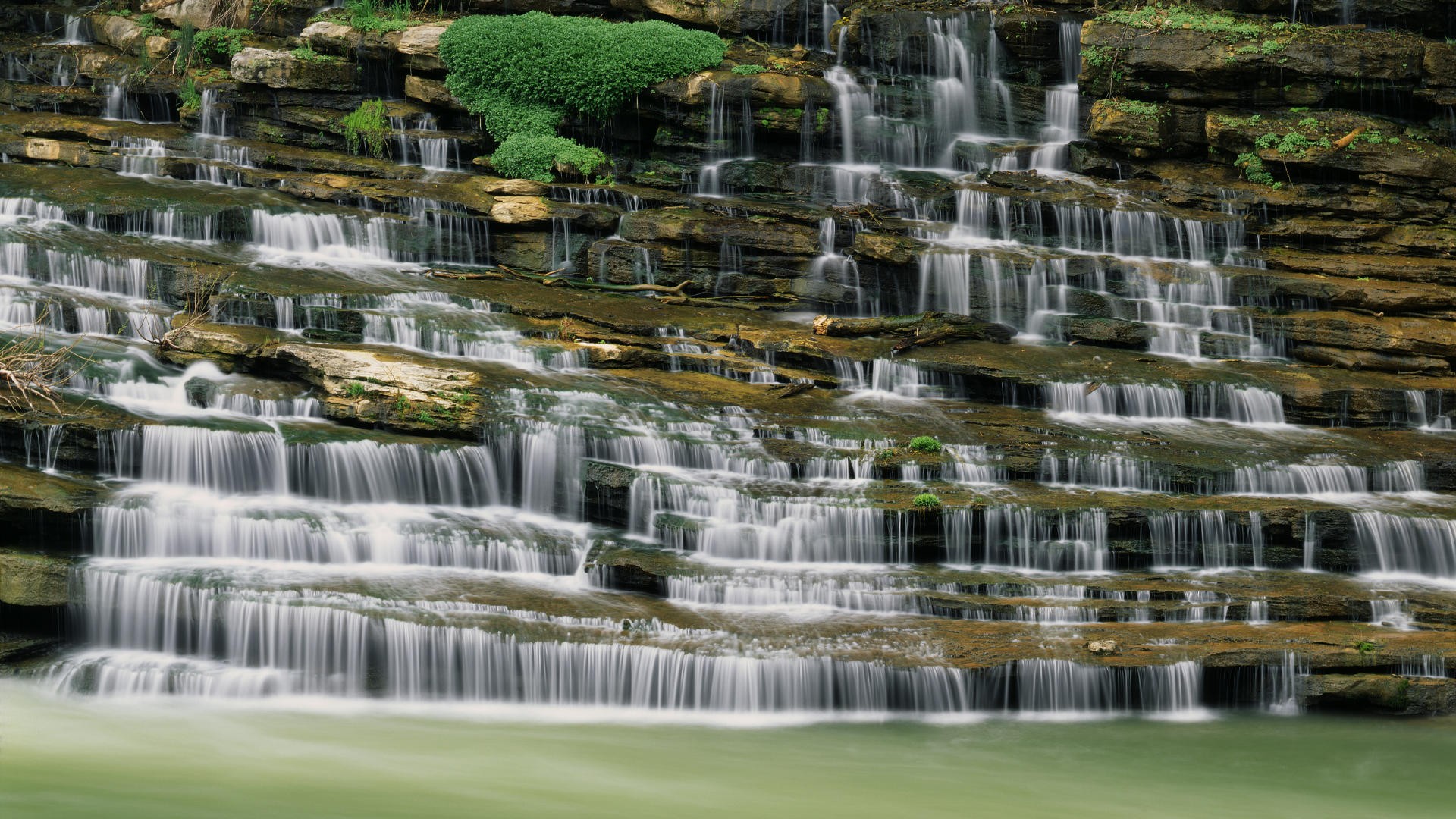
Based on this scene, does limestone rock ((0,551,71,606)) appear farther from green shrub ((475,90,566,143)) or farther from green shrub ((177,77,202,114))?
green shrub ((177,77,202,114))

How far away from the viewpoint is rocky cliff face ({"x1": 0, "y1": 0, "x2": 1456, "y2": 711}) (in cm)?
1311

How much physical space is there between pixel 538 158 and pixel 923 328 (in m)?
7.47

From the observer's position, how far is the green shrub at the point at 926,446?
579 inches

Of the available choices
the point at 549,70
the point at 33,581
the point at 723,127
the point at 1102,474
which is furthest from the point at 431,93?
the point at 1102,474

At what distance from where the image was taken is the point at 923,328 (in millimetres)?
18172

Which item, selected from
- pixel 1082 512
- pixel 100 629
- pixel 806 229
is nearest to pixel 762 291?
pixel 806 229

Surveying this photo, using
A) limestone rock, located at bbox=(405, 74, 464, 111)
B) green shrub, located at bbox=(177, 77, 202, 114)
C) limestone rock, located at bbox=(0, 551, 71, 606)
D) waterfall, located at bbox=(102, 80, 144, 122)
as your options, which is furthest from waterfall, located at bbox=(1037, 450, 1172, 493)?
waterfall, located at bbox=(102, 80, 144, 122)

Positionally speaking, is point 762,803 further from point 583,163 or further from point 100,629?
point 583,163

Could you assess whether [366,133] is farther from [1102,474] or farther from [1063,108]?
[1102,474]

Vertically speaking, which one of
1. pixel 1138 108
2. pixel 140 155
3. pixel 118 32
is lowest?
pixel 140 155

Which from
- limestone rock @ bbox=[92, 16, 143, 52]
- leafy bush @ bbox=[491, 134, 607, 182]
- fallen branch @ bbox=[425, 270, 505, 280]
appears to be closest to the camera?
fallen branch @ bbox=[425, 270, 505, 280]

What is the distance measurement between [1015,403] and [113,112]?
16.8m

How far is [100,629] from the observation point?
1132cm

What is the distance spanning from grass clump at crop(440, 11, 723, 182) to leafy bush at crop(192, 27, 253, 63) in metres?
4.28
